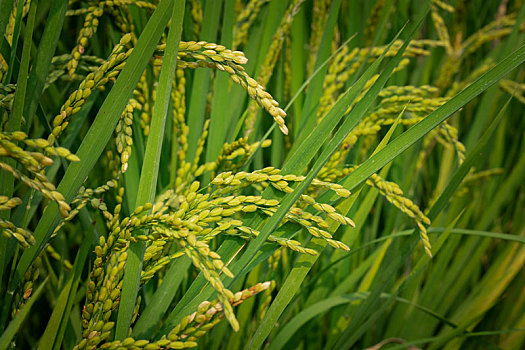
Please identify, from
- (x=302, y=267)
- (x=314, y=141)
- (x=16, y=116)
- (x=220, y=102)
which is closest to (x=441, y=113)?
(x=314, y=141)

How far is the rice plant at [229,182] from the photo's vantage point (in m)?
0.61

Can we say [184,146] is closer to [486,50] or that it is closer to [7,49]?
[7,49]

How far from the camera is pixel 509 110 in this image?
1579mm

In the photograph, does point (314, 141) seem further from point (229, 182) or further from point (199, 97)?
point (199, 97)

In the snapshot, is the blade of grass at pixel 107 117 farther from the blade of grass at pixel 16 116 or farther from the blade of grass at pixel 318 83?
the blade of grass at pixel 318 83

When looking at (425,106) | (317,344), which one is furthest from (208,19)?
(317,344)

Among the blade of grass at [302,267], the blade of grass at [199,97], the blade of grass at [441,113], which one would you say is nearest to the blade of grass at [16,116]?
the blade of grass at [199,97]

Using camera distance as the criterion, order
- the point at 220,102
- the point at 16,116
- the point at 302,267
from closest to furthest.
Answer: the point at 16,116, the point at 302,267, the point at 220,102

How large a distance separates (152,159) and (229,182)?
13 cm

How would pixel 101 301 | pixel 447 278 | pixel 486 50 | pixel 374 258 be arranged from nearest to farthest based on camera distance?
pixel 101 301 → pixel 374 258 → pixel 447 278 → pixel 486 50

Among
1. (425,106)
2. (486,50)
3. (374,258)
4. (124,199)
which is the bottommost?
(374,258)

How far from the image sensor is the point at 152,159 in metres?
0.64

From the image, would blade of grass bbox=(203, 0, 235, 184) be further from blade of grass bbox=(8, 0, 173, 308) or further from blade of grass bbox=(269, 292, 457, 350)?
blade of grass bbox=(269, 292, 457, 350)

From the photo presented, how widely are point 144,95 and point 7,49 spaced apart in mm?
251
